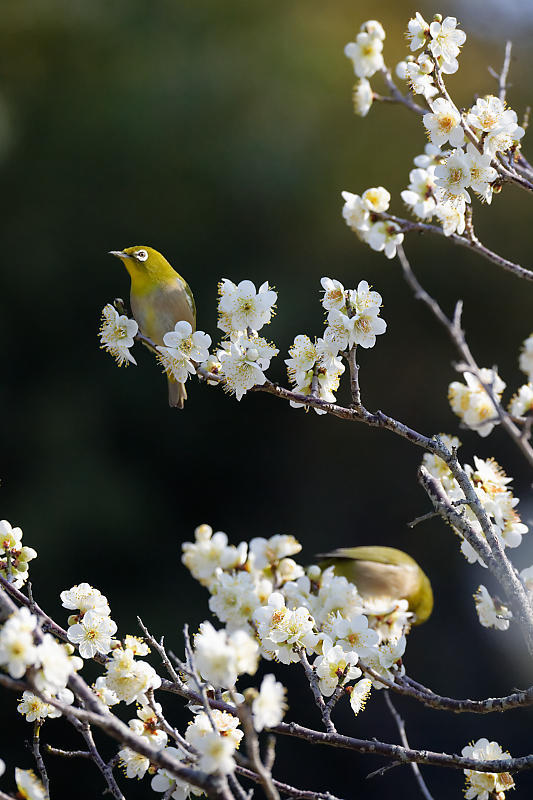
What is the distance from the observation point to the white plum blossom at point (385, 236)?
101cm

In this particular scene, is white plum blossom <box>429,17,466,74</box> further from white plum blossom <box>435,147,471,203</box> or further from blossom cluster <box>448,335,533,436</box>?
blossom cluster <box>448,335,533,436</box>

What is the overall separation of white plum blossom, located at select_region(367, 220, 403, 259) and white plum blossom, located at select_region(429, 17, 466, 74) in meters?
0.23

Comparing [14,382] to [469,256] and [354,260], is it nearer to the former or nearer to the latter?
[354,260]

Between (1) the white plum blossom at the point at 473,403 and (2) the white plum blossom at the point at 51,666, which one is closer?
(2) the white plum blossom at the point at 51,666

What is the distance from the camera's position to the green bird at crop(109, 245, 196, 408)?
1590mm

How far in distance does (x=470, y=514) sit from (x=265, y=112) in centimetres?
344

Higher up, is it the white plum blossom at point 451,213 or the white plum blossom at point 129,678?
the white plum blossom at point 451,213

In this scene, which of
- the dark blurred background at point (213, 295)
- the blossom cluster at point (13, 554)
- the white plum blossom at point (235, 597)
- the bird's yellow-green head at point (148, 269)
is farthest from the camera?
the dark blurred background at point (213, 295)

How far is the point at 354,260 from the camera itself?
380cm

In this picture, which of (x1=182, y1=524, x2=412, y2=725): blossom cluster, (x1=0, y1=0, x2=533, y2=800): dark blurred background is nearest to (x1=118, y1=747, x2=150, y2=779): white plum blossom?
(x1=182, y1=524, x2=412, y2=725): blossom cluster

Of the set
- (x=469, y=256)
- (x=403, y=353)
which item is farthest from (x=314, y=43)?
(x=403, y=353)

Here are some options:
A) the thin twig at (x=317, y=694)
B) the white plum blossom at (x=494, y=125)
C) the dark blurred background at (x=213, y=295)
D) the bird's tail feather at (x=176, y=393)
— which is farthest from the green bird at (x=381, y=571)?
the dark blurred background at (x=213, y=295)

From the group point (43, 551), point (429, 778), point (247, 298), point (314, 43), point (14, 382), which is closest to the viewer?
point (247, 298)

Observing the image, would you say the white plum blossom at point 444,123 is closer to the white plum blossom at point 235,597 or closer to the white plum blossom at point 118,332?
the white plum blossom at point 118,332
